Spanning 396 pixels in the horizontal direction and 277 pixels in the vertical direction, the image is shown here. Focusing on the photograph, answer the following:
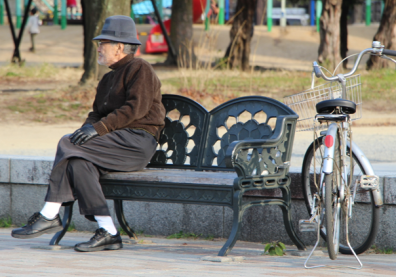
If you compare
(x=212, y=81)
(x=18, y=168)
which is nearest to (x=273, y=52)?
(x=212, y=81)

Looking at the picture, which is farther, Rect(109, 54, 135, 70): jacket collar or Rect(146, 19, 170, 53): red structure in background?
Rect(146, 19, 170, 53): red structure in background

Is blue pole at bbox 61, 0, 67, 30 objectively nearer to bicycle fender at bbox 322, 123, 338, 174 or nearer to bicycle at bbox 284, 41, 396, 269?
bicycle at bbox 284, 41, 396, 269

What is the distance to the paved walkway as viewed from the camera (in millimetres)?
3293

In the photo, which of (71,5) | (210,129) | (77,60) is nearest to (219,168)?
(210,129)

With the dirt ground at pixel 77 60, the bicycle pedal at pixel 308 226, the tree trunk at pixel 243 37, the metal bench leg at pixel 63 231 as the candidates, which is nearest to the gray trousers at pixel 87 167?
the metal bench leg at pixel 63 231

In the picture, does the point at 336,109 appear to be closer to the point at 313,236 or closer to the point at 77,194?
the point at 313,236

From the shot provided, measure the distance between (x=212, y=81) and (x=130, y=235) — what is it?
27.7ft

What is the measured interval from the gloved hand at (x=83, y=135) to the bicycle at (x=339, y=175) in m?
1.33

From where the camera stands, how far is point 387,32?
18.1 meters

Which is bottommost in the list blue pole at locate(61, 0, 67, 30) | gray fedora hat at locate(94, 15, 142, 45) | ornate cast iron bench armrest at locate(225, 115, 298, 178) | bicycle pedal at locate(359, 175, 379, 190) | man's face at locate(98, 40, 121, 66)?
bicycle pedal at locate(359, 175, 379, 190)

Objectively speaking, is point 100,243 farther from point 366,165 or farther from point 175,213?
point 366,165

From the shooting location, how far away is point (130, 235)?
4.57 meters

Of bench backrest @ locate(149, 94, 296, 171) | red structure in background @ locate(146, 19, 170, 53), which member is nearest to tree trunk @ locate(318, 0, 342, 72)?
red structure in background @ locate(146, 19, 170, 53)

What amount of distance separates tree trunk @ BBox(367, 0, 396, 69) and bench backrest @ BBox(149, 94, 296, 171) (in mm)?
14589
